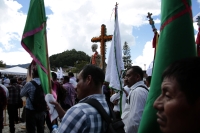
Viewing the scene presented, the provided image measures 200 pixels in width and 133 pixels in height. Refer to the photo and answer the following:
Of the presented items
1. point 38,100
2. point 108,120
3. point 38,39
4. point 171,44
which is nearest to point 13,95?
point 38,100

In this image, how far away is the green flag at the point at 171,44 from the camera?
1560mm

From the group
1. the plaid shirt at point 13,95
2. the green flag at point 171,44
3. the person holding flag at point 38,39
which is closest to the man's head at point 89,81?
the green flag at point 171,44

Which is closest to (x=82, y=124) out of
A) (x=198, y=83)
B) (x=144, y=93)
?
(x=198, y=83)

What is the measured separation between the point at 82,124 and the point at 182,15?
117 centimetres

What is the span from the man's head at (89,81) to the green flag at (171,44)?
0.75 metres

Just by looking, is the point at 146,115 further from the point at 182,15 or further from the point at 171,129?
the point at 182,15

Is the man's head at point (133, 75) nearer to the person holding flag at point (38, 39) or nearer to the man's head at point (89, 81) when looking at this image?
the person holding flag at point (38, 39)

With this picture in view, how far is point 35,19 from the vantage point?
319cm

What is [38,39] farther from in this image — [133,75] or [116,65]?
[116,65]

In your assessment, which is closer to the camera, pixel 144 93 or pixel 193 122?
pixel 193 122

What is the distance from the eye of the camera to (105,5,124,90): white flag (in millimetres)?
4445

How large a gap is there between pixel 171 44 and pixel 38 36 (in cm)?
212

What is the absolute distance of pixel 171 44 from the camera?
1593mm

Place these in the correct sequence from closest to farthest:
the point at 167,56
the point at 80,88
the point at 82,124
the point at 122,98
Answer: the point at 167,56, the point at 82,124, the point at 80,88, the point at 122,98
